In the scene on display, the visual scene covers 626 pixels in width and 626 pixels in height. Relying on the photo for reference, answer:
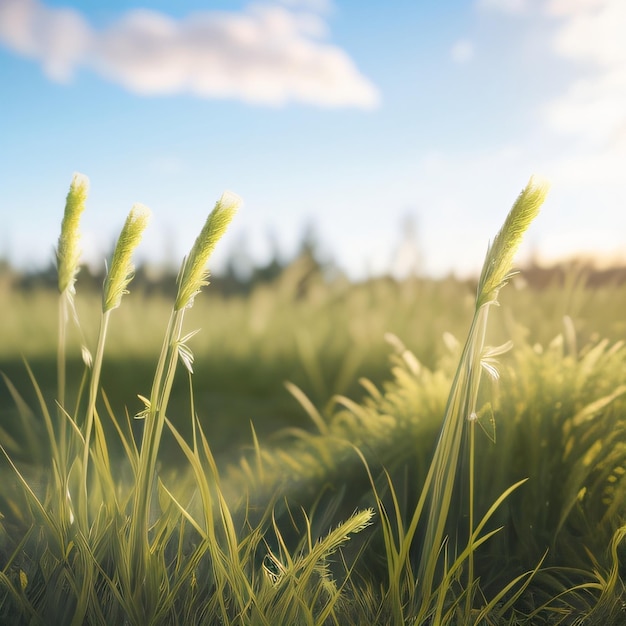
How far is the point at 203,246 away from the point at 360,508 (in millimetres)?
443

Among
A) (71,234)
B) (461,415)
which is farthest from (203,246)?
(461,415)

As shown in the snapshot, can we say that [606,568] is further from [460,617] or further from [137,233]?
[137,233]

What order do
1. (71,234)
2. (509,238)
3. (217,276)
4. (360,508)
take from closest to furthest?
1. (509,238)
2. (71,234)
3. (360,508)
4. (217,276)

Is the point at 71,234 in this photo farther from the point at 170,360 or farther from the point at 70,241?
the point at 170,360

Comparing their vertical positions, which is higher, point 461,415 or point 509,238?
point 509,238

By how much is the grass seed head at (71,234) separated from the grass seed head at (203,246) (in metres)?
0.19

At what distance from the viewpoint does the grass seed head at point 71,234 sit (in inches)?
30.5

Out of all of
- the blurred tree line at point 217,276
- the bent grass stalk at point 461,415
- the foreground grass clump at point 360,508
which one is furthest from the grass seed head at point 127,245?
the blurred tree line at point 217,276

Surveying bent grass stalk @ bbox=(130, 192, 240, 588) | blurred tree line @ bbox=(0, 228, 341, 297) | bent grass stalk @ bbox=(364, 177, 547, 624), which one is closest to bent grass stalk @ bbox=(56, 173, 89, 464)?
bent grass stalk @ bbox=(130, 192, 240, 588)

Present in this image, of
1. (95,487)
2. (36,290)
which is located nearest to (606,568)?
(95,487)

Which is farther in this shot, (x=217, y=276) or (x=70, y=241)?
(x=217, y=276)

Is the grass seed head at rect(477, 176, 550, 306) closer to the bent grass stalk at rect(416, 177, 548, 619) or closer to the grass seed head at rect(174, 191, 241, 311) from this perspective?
the bent grass stalk at rect(416, 177, 548, 619)

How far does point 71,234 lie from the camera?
0.79m

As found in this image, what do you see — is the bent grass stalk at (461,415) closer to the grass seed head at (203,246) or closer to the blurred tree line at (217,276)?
the grass seed head at (203,246)
